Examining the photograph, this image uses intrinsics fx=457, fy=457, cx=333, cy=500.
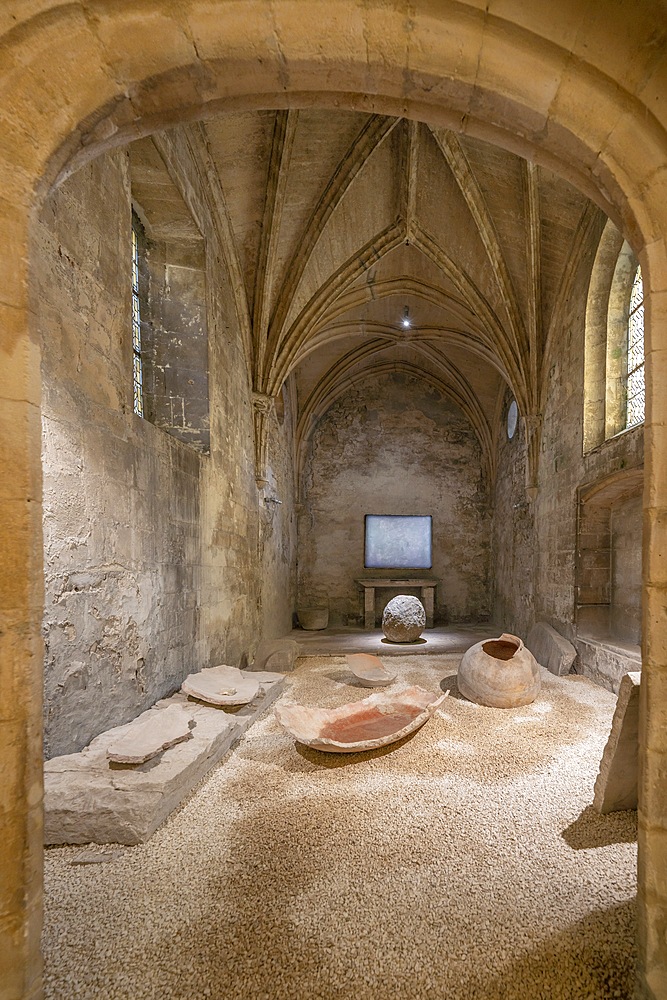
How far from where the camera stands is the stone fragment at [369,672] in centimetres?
541

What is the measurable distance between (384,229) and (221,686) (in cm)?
709

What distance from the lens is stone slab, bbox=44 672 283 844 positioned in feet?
7.74

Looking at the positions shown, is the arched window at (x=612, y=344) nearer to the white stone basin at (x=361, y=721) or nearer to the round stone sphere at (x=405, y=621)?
the round stone sphere at (x=405, y=621)

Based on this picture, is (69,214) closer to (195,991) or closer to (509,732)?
(195,991)

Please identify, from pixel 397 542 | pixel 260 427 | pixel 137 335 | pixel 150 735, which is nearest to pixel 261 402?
pixel 260 427

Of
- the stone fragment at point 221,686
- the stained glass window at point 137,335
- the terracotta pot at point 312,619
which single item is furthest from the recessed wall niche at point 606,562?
the terracotta pot at point 312,619

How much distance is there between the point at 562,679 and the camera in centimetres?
562

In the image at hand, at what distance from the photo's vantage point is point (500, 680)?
14.9 feet

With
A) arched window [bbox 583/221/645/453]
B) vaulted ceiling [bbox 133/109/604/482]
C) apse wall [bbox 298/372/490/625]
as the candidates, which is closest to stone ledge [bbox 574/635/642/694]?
arched window [bbox 583/221/645/453]

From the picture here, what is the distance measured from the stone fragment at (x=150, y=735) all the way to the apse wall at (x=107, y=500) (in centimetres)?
18

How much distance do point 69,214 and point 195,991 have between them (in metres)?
3.90

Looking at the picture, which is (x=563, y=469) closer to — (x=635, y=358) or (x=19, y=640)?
(x=635, y=358)

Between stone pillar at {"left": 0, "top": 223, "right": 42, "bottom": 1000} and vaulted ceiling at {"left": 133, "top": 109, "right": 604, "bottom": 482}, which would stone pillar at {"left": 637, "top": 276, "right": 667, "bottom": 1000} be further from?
vaulted ceiling at {"left": 133, "top": 109, "right": 604, "bottom": 482}

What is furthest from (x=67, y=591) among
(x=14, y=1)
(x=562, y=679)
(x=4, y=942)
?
(x=562, y=679)
